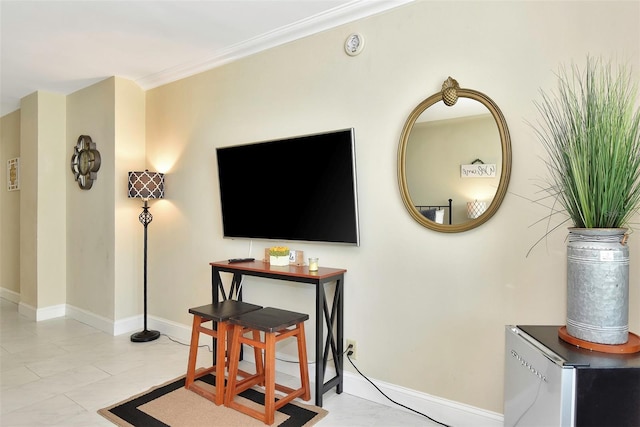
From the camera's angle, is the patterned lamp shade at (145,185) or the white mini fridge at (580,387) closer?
the white mini fridge at (580,387)

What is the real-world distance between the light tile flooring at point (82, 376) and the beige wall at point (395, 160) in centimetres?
34

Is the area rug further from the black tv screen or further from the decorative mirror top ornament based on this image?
the decorative mirror top ornament

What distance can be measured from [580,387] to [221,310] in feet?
6.65

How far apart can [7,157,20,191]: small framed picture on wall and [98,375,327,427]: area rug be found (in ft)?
13.0

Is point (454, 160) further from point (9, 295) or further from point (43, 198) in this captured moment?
point (9, 295)

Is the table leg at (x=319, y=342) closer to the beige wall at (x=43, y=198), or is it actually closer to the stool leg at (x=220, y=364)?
the stool leg at (x=220, y=364)

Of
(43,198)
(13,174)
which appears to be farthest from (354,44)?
(13,174)

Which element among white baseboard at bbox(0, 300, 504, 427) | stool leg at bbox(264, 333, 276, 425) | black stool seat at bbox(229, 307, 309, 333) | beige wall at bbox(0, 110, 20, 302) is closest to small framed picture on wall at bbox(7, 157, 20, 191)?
beige wall at bbox(0, 110, 20, 302)

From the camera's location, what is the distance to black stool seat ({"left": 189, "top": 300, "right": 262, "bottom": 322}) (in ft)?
7.98

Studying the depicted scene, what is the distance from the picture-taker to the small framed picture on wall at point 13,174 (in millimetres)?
4908

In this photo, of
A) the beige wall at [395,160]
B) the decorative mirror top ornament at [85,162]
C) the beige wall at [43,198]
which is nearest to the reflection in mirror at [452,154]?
the beige wall at [395,160]

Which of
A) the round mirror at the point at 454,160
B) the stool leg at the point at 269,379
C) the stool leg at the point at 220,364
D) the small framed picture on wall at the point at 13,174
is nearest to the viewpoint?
the round mirror at the point at 454,160

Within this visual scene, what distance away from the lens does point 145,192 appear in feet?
11.9

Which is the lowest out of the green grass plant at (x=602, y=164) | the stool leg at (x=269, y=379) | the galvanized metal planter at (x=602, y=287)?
the stool leg at (x=269, y=379)
